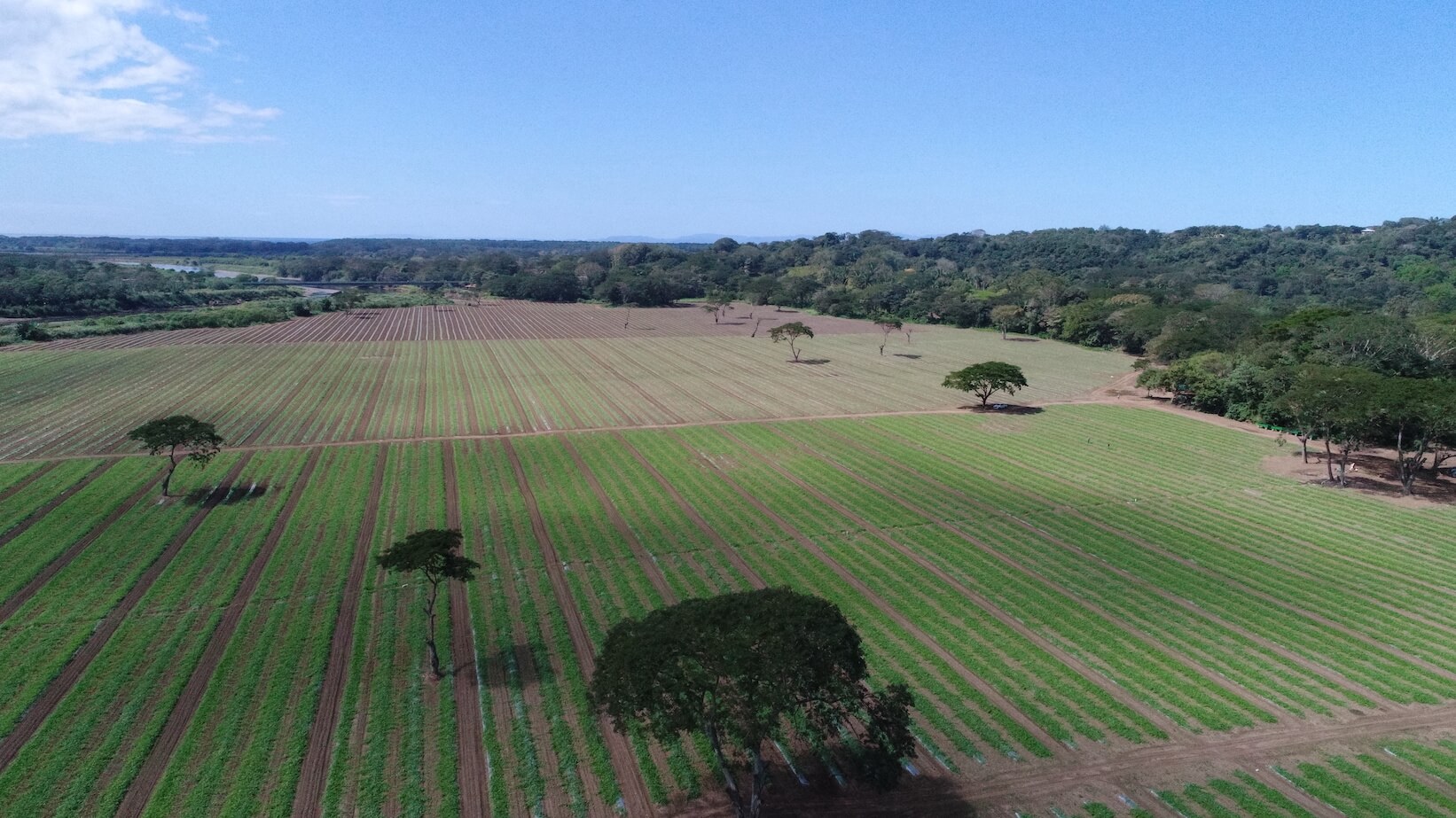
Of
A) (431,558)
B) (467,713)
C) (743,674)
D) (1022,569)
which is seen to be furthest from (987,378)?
(743,674)

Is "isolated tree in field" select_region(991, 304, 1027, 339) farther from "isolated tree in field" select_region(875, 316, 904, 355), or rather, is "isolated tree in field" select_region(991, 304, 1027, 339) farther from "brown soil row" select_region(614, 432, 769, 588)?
"brown soil row" select_region(614, 432, 769, 588)

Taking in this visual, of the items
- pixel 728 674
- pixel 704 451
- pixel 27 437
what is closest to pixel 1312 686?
pixel 728 674

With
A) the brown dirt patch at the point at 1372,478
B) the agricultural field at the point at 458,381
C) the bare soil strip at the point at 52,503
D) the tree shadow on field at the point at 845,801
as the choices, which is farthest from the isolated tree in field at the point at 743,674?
the brown dirt patch at the point at 1372,478

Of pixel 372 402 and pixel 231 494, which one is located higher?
pixel 372 402

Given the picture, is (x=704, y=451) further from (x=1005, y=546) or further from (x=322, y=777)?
(x=322, y=777)

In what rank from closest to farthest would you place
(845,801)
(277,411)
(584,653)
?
(845,801), (584,653), (277,411)

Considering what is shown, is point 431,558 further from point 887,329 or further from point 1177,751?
point 887,329

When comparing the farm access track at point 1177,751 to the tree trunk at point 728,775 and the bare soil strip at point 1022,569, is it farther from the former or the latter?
the tree trunk at point 728,775
